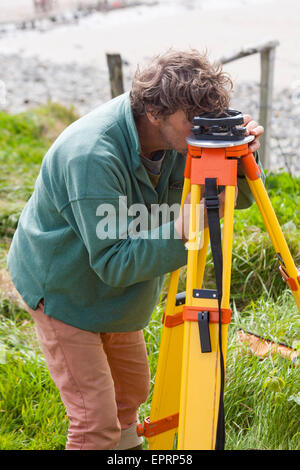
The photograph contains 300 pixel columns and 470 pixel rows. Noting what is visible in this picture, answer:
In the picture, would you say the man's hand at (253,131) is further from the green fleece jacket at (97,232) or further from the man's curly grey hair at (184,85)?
the green fleece jacket at (97,232)

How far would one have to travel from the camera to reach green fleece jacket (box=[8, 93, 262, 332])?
6.76ft

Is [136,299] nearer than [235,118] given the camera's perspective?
No

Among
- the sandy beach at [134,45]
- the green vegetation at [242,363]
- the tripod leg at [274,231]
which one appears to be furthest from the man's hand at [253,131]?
the sandy beach at [134,45]

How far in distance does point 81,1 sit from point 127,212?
24.1 m

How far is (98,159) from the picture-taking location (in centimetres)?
206

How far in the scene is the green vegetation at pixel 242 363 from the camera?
2.68 meters

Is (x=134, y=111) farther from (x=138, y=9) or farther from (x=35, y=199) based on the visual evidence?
(x=138, y=9)

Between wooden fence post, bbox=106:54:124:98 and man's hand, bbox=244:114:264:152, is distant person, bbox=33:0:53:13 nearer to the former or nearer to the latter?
wooden fence post, bbox=106:54:124:98

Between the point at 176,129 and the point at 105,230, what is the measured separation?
0.45 metres

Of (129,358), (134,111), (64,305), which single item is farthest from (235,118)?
(129,358)

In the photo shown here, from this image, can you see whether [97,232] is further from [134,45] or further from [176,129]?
[134,45]

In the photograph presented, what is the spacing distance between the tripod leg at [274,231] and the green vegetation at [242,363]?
0.47 metres

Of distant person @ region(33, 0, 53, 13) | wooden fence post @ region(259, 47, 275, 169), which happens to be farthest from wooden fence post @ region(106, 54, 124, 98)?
distant person @ region(33, 0, 53, 13)

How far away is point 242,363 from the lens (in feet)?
9.80
